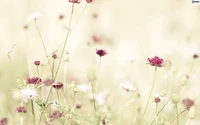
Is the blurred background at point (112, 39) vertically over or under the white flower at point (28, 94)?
over

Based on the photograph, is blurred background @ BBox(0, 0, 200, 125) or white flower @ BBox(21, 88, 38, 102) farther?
blurred background @ BBox(0, 0, 200, 125)

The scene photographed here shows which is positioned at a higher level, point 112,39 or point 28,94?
point 112,39

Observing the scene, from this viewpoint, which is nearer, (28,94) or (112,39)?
(28,94)

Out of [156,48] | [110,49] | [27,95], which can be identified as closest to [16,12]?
[110,49]

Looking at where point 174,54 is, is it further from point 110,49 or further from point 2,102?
point 2,102

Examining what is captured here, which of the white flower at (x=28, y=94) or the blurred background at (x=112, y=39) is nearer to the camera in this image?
the white flower at (x=28, y=94)

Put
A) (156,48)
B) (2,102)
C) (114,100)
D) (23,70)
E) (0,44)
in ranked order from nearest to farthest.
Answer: (2,102) → (114,100) → (23,70) → (0,44) → (156,48)

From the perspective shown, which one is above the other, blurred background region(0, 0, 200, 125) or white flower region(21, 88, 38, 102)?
blurred background region(0, 0, 200, 125)

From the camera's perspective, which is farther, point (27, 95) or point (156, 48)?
point (156, 48)
